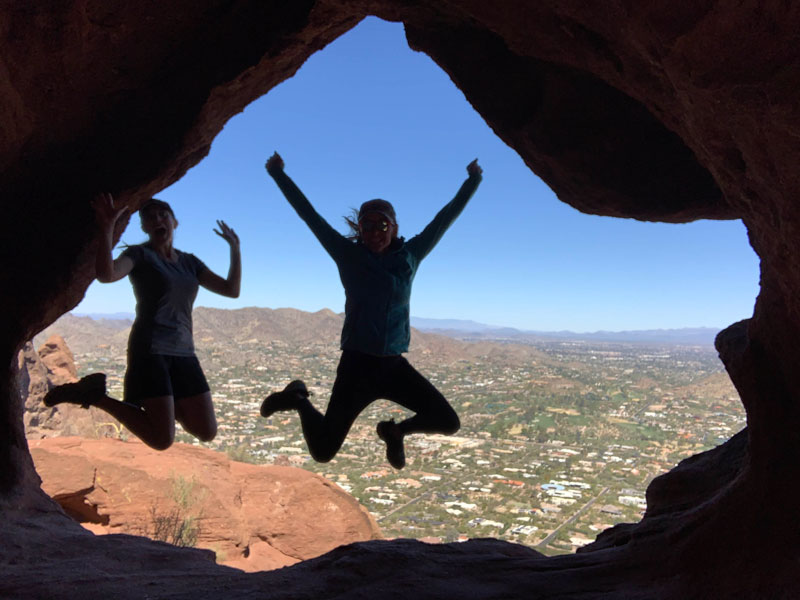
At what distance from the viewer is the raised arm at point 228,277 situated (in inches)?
223

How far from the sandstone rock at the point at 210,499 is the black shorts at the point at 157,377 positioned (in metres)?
7.50

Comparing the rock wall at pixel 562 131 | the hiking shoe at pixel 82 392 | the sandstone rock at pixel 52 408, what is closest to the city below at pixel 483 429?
the sandstone rock at pixel 52 408

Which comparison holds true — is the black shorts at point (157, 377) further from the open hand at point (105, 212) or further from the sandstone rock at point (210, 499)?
the sandstone rock at point (210, 499)

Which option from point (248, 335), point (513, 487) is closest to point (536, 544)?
point (513, 487)

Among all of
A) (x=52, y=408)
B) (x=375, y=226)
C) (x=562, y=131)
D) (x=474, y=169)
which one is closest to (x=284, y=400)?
(x=375, y=226)

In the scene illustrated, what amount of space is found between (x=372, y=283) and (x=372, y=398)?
3.57 ft

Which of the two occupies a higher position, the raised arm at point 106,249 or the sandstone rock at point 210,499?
the raised arm at point 106,249

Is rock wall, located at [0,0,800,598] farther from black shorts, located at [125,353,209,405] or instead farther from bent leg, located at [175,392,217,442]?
bent leg, located at [175,392,217,442]

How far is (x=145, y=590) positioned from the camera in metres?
3.61

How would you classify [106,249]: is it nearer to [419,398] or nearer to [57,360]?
[419,398]

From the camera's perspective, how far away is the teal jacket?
475 cm

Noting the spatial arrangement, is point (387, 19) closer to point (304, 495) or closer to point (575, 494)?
point (304, 495)

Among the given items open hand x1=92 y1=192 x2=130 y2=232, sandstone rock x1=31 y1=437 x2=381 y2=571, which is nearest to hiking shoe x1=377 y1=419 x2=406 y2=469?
open hand x1=92 y1=192 x2=130 y2=232

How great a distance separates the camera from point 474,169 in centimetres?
552
